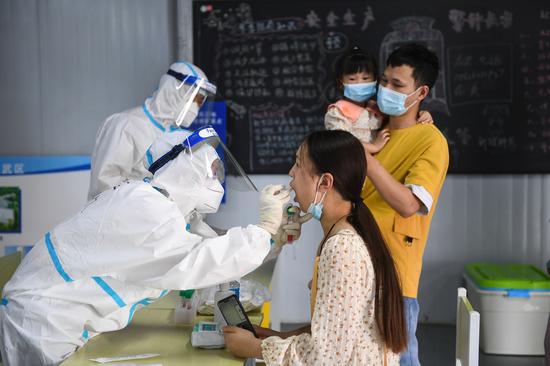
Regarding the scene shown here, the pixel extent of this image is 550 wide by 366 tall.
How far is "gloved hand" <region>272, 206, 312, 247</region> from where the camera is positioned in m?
1.82

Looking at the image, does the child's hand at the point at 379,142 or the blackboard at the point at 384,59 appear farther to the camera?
the blackboard at the point at 384,59

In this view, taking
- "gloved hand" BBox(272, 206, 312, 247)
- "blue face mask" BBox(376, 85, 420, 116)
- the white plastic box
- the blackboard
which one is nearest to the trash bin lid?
the white plastic box

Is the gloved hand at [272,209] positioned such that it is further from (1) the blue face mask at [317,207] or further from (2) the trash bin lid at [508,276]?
(2) the trash bin lid at [508,276]

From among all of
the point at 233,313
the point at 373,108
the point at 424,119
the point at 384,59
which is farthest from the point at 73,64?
the point at 233,313

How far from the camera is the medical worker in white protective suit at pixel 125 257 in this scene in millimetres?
1677

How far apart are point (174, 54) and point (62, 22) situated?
2.34 ft

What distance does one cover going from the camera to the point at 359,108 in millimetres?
2350

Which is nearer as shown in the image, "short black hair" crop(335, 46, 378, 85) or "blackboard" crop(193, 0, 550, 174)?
"short black hair" crop(335, 46, 378, 85)

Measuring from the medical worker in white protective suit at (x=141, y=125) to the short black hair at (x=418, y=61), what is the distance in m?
1.27

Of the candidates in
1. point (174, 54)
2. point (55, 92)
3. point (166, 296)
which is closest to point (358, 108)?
point (166, 296)

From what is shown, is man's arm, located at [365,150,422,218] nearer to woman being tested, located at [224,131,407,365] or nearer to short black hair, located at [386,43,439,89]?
woman being tested, located at [224,131,407,365]

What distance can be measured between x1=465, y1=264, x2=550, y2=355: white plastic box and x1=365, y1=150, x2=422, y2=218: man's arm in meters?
1.76

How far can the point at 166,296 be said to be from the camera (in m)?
2.31

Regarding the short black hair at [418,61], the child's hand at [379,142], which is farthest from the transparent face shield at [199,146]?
the short black hair at [418,61]
